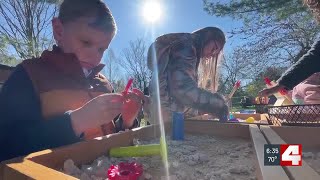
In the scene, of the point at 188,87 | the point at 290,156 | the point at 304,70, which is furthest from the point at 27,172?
the point at 304,70

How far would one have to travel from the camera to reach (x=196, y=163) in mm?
718

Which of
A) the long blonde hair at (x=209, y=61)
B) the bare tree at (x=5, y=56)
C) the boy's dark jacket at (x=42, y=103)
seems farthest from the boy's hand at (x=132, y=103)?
the bare tree at (x=5, y=56)

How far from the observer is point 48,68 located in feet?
3.22

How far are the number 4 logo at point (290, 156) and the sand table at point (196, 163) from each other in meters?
0.08

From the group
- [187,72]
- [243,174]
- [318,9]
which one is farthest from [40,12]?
[243,174]

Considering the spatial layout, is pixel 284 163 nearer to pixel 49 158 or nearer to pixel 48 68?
pixel 49 158

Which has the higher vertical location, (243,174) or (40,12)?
(40,12)

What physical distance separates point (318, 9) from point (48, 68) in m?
1.51

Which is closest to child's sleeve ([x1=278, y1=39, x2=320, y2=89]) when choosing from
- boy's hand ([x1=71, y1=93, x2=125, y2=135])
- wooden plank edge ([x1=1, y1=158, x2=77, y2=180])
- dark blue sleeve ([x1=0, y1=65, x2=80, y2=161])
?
boy's hand ([x1=71, y1=93, x2=125, y2=135])

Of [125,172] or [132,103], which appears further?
[132,103]

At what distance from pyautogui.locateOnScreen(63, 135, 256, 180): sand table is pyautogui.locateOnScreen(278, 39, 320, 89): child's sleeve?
1.00 meters

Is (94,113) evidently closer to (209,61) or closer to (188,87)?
(188,87)

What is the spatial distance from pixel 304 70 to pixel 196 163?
1426 millimetres

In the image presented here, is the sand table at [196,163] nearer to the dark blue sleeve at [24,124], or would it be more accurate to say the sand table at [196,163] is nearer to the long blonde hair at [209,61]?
the dark blue sleeve at [24,124]
